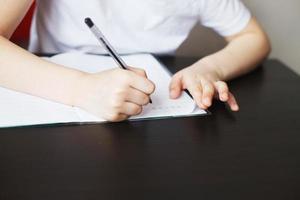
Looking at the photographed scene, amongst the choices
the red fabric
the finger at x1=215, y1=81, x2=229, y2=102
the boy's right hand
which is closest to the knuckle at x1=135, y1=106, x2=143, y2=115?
the boy's right hand

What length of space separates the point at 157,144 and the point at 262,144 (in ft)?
0.41

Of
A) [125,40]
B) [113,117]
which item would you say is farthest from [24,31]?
[113,117]

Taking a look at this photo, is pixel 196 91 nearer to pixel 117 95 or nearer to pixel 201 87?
pixel 201 87

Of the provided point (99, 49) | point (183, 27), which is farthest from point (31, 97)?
point (183, 27)

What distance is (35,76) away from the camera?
1.81ft

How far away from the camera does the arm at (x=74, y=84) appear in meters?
0.51

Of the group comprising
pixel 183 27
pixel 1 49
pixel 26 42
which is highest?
pixel 1 49

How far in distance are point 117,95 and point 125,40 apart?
1.06ft

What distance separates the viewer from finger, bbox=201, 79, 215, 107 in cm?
56

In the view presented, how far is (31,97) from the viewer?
0.55 meters

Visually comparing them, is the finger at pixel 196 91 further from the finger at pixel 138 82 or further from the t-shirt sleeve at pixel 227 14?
the t-shirt sleeve at pixel 227 14

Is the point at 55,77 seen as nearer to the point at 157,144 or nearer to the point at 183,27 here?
the point at 157,144

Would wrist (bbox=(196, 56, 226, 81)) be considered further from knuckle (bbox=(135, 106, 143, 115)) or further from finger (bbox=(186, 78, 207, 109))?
knuckle (bbox=(135, 106, 143, 115))

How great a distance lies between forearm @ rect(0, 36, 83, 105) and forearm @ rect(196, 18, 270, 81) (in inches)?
9.9
